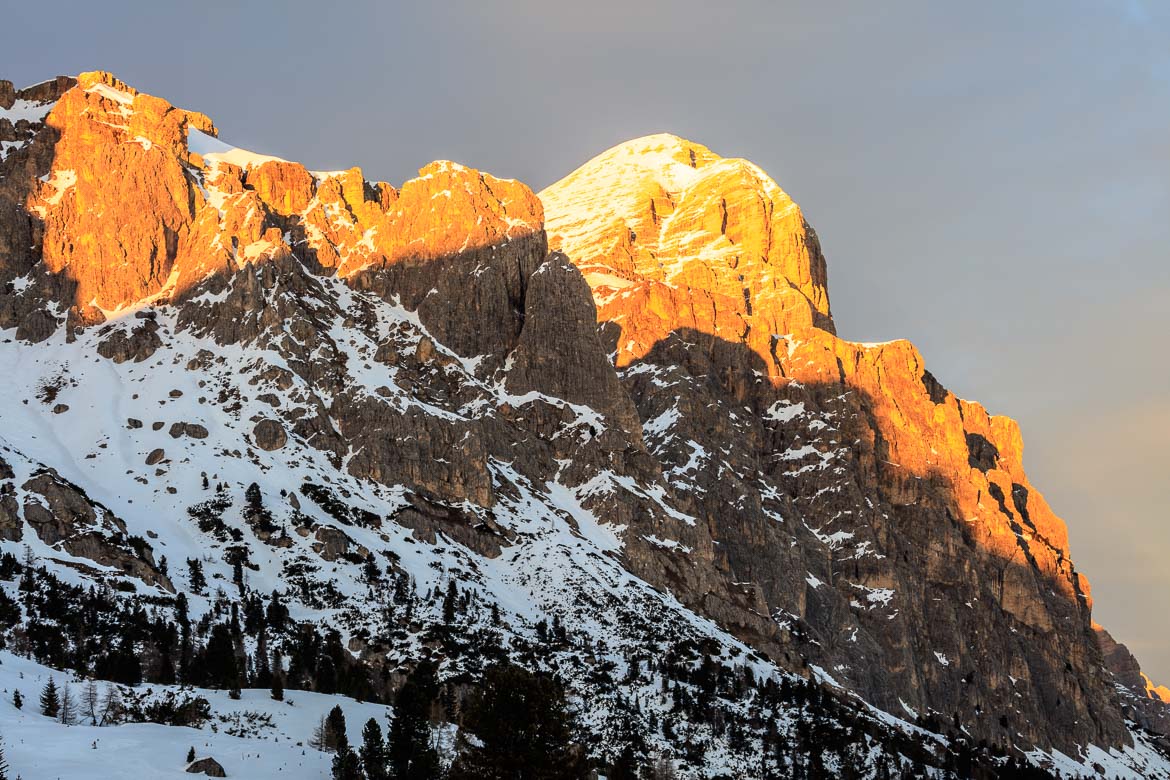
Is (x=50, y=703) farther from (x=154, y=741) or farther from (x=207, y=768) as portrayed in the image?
(x=207, y=768)

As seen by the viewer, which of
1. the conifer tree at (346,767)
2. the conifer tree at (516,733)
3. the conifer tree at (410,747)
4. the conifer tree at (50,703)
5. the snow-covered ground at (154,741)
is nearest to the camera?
the snow-covered ground at (154,741)

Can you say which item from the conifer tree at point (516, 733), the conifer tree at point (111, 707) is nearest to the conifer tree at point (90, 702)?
the conifer tree at point (111, 707)

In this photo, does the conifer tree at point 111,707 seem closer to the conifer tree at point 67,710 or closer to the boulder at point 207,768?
the conifer tree at point 67,710

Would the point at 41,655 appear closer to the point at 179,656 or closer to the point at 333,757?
the point at 179,656

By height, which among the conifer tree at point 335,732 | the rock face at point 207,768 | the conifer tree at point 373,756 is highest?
the conifer tree at point 335,732

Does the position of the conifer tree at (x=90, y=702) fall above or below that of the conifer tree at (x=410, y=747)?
above

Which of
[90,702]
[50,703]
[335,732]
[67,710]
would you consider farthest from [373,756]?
[50,703]

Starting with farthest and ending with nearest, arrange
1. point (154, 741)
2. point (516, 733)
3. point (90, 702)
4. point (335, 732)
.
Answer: point (335, 732), point (90, 702), point (516, 733), point (154, 741)

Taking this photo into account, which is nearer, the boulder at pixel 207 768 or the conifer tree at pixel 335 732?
the boulder at pixel 207 768

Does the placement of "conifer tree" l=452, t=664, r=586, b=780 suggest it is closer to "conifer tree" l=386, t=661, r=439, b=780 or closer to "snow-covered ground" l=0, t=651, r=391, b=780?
"conifer tree" l=386, t=661, r=439, b=780

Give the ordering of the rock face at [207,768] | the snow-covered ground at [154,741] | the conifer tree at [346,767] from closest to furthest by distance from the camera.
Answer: the snow-covered ground at [154,741] < the rock face at [207,768] < the conifer tree at [346,767]

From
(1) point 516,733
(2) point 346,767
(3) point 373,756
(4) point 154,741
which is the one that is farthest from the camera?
(3) point 373,756

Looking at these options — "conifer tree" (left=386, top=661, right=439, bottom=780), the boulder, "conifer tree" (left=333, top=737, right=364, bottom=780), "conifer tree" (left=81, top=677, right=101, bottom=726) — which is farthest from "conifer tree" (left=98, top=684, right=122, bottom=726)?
A: "conifer tree" (left=386, top=661, right=439, bottom=780)

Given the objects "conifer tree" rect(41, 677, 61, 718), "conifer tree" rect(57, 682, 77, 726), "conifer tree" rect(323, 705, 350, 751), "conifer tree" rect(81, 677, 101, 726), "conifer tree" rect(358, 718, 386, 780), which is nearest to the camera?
"conifer tree" rect(57, 682, 77, 726)
